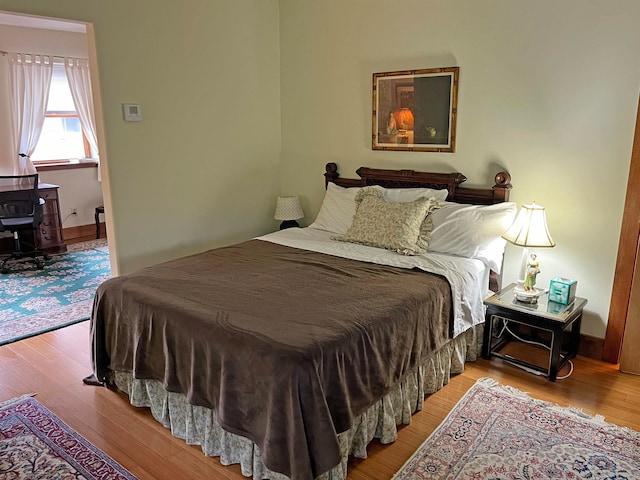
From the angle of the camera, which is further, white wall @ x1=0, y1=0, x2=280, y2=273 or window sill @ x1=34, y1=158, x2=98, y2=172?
window sill @ x1=34, y1=158, x2=98, y2=172

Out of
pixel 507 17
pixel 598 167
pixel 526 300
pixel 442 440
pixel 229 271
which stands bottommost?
pixel 442 440

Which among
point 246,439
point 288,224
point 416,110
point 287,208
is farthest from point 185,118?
point 246,439

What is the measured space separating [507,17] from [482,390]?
90.4 inches

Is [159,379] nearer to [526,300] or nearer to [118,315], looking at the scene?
[118,315]

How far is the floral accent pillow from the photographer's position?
313cm

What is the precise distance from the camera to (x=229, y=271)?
9.32 ft

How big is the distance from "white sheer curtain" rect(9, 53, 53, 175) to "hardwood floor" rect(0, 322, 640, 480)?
3185 millimetres

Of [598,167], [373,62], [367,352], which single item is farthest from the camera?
[373,62]

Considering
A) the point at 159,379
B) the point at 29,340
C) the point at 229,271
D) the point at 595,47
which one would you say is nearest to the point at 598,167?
the point at 595,47

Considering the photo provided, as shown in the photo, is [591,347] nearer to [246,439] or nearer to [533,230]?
[533,230]

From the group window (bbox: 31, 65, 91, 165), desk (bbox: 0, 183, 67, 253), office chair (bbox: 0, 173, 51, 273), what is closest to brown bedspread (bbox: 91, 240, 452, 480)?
office chair (bbox: 0, 173, 51, 273)

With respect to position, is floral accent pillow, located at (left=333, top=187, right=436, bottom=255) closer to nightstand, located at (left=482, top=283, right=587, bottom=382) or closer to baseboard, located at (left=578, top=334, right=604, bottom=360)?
nightstand, located at (left=482, top=283, right=587, bottom=382)

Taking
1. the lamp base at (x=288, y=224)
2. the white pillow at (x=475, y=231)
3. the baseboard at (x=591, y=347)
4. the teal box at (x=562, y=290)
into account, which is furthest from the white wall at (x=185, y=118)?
the baseboard at (x=591, y=347)

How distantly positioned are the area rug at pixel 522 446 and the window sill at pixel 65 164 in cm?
540
